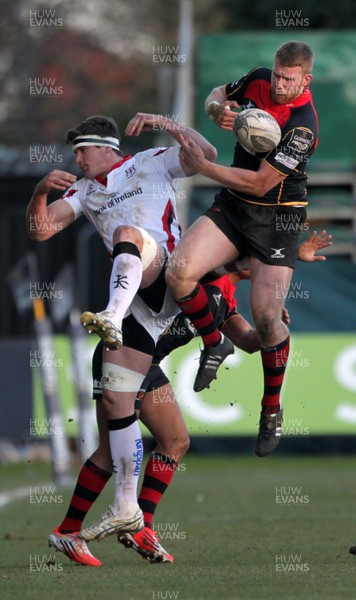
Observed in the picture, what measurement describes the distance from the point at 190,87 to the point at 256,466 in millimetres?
5834

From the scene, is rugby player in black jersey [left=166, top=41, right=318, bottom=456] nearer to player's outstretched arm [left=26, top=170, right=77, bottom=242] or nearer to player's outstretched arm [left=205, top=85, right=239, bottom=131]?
player's outstretched arm [left=205, top=85, right=239, bottom=131]

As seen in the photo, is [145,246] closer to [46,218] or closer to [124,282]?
[124,282]

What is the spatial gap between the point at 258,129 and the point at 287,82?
0.34m

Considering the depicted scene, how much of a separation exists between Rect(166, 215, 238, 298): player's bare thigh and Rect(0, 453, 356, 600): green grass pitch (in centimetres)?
169

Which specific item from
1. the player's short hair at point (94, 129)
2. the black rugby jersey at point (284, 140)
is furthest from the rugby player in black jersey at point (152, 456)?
the player's short hair at point (94, 129)

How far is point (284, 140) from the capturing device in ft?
27.0

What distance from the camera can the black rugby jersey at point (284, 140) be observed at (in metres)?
8.23

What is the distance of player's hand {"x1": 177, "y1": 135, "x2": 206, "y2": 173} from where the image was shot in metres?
8.00

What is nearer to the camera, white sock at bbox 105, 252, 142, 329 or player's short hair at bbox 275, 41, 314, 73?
white sock at bbox 105, 252, 142, 329

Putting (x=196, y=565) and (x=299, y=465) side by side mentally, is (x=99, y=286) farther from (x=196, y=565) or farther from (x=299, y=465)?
(x=196, y=565)

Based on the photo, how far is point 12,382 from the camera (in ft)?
57.8

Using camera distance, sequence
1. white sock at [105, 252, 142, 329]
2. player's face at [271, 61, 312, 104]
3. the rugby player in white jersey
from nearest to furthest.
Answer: white sock at [105, 252, 142, 329]
the rugby player in white jersey
player's face at [271, 61, 312, 104]

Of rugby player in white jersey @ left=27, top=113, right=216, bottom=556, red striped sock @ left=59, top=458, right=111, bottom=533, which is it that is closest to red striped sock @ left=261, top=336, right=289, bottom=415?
rugby player in white jersey @ left=27, top=113, right=216, bottom=556

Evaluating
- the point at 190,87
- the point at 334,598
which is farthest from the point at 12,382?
the point at 334,598
